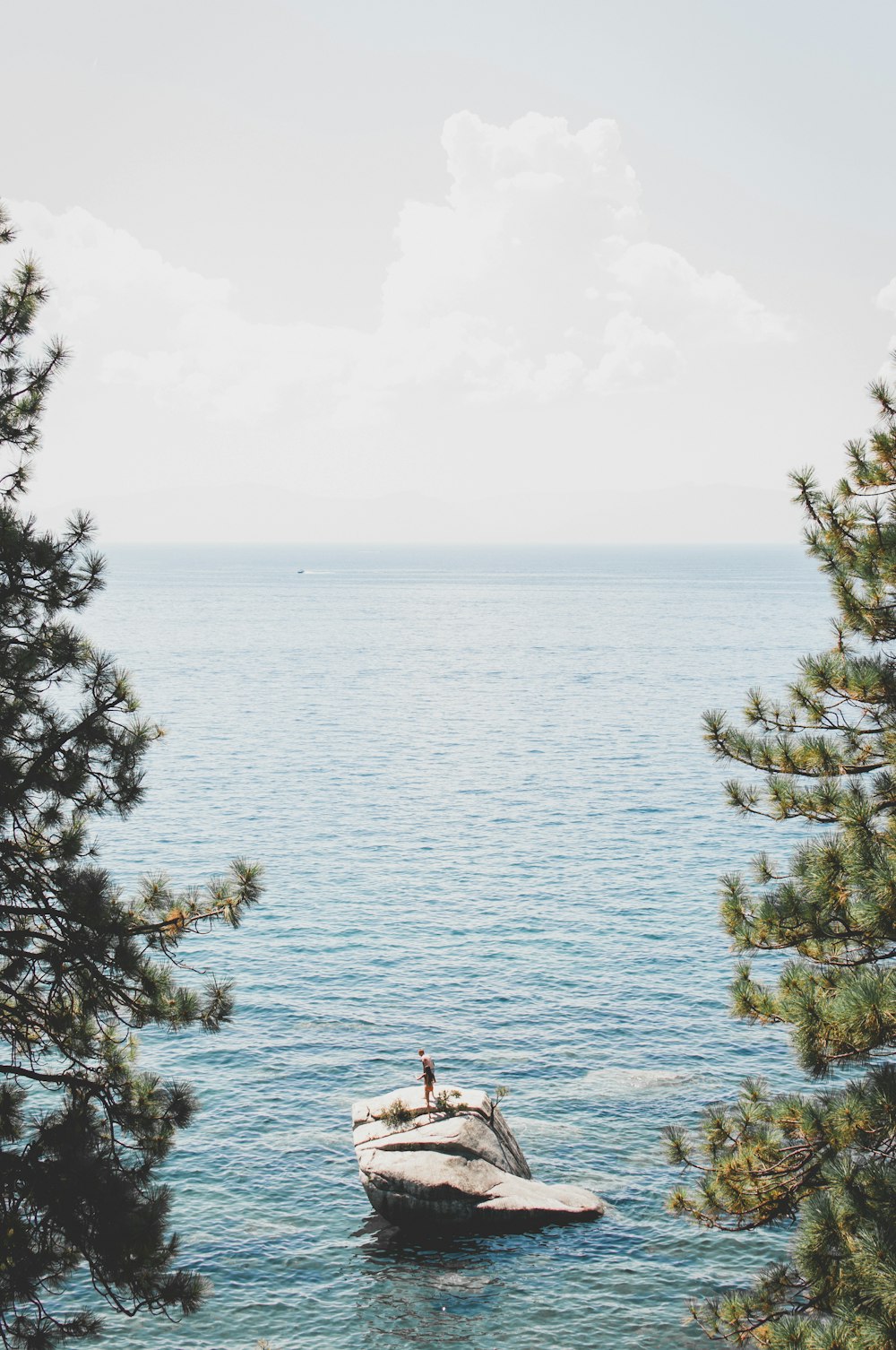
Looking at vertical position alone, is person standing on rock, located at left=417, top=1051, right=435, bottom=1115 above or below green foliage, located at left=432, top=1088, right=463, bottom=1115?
above

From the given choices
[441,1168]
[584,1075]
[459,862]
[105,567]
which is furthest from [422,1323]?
[459,862]

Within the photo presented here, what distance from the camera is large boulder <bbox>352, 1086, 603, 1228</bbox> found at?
93.9 feet

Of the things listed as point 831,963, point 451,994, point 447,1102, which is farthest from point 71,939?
point 451,994

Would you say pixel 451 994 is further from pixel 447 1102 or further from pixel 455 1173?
pixel 455 1173

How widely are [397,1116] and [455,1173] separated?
8.18ft

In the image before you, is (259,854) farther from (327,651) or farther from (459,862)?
(327,651)

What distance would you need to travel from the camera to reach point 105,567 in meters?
15.7

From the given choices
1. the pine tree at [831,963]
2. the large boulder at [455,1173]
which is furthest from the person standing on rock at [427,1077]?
the pine tree at [831,963]

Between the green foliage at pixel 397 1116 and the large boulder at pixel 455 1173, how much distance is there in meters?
0.02

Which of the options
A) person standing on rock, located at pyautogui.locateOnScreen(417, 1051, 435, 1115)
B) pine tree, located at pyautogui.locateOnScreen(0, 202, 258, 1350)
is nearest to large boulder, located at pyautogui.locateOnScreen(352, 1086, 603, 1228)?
A: person standing on rock, located at pyautogui.locateOnScreen(417, 1051, 435, 1115)

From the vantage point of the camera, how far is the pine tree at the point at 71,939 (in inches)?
555

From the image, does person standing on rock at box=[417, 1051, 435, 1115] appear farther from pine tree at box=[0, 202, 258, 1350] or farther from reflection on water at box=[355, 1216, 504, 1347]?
pine tree at box=[0, 202, 258, 1350]

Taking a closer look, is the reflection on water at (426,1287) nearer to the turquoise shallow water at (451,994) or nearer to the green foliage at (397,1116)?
the turquoise shallow water at (451,994)

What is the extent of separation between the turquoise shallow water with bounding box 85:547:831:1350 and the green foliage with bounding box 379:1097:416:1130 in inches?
81.3
